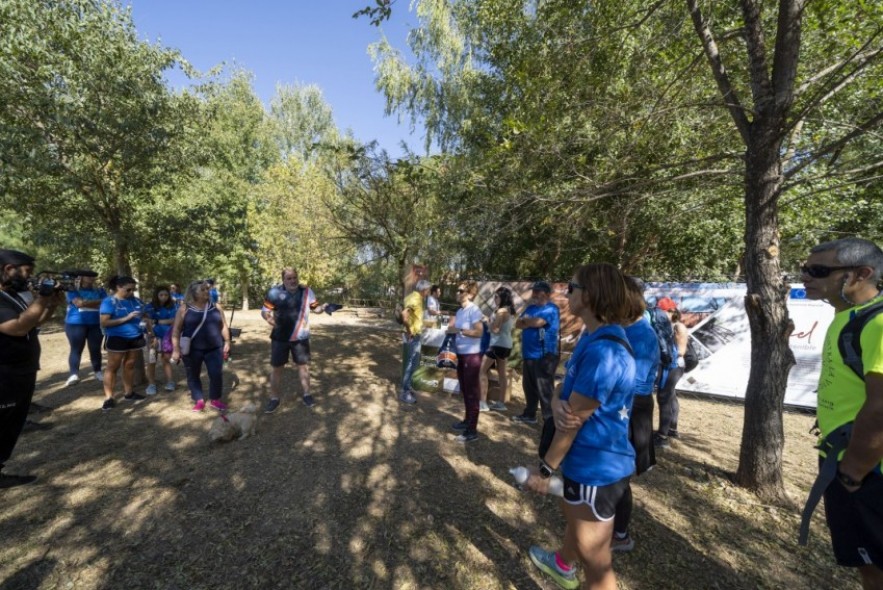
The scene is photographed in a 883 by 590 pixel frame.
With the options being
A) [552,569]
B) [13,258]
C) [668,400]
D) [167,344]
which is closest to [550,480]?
[552,569]

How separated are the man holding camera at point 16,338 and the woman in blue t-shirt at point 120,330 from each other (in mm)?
2151

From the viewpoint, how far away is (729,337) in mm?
7023

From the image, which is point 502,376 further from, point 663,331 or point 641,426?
point 641,426

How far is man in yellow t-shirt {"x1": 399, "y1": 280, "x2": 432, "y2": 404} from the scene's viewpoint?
18.9 ft

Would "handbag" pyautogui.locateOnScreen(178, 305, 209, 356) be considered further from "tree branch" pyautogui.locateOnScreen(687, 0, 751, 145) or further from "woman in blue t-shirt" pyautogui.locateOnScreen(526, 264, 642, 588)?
"tree branch" pyautogui.locateOnScreen(687, 0, 751, 145)

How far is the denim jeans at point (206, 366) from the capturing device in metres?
5.06

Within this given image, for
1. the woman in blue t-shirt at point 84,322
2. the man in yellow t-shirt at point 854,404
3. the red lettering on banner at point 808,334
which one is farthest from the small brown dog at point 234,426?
the red lettering on banner at point 808,334

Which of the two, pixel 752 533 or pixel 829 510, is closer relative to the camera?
pixel 829 510

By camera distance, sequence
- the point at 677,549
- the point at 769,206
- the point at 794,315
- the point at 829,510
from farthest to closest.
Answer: the point at 794,315, the point at 769,206, the point at 677,549, the point at 829,510

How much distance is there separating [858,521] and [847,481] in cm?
24

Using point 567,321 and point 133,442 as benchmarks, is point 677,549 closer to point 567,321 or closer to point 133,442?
point 133,442

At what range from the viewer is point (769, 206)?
3.40 meters

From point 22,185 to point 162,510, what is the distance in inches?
237

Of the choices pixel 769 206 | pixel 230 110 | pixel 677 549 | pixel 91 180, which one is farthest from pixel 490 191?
pixel 230 110
